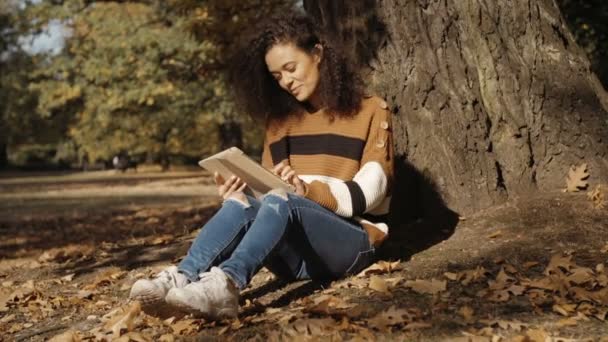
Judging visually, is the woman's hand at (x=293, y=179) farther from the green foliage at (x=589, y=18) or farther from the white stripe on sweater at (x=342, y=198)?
the green foliage at (x=589, y=18)

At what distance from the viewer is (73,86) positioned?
18.7 m

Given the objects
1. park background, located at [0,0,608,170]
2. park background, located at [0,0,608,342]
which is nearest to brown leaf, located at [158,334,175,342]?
park background, located at [0,0,608,342]

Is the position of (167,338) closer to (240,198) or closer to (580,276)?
(240,198)

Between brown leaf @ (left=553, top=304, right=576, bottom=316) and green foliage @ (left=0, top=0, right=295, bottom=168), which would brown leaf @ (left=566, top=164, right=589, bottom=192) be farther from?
green foliage @ (left=0, top=0, right=295, bottom=168)

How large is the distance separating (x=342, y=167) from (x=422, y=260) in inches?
26.5

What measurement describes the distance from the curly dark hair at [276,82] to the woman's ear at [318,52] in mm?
18

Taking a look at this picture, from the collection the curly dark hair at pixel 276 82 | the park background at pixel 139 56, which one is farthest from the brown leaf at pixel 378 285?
the park background at pixel 139 56

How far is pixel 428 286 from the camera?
3.24 metres

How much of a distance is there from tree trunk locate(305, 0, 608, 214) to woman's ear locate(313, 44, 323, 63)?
77 cm

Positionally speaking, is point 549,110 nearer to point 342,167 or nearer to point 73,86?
point 342,167

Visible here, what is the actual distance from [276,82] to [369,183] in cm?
96

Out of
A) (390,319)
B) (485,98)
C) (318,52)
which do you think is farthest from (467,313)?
(485,98)

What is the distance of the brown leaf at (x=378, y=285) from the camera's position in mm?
3279

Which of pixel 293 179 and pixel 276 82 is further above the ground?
pixel 276 82
